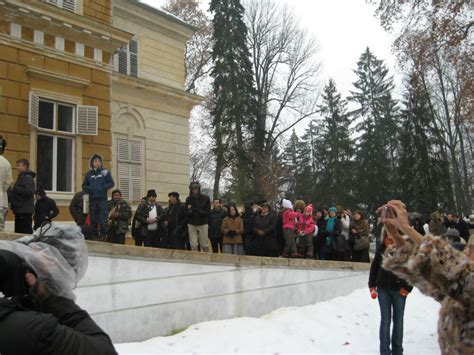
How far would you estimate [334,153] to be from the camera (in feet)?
148

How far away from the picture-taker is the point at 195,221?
11.5 meters

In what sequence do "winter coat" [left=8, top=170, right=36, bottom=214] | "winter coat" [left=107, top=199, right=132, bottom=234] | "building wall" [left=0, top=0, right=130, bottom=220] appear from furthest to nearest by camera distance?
"building wall" [left=0, top=0, right=130, bottom=220] < "winter coat" [left=107, top=199, right=132, bottom=234] < "winter coat" [left=8, top=170, right=36, bottom=214]

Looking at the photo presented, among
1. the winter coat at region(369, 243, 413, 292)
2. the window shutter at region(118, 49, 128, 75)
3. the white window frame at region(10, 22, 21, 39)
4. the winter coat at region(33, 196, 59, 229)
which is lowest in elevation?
the winter coat at region(369, 243, 413, 292)

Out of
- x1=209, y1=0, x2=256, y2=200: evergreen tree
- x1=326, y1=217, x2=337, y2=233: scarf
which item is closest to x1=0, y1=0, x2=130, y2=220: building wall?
x1=326, y1=217, x2=337, y2=233: scarf

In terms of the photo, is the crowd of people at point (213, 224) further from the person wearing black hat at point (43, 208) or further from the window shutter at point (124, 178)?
the window shutter at point (124, 178)

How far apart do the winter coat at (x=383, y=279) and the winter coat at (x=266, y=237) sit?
4.57 meters

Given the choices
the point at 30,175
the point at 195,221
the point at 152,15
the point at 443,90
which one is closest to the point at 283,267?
the point at 195,221

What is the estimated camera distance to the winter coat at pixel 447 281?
8.71 ft

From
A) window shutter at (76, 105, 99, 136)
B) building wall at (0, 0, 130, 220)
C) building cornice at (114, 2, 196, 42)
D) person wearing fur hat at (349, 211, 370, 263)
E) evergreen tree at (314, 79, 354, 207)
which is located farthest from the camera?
evergreen tree at (314, 79, 354, 207)

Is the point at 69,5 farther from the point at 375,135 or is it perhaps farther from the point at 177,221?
the point at 375,135

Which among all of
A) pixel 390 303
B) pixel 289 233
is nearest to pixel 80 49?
pixel 289 233

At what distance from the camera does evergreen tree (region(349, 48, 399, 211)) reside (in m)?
41.3

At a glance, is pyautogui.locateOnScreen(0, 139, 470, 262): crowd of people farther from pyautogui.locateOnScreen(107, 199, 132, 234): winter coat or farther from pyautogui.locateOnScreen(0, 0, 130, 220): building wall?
pyautogui.locateOnScreen(0, 0, 130, 220): building wall

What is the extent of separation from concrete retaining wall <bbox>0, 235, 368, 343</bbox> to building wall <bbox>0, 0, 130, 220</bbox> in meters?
6.00
